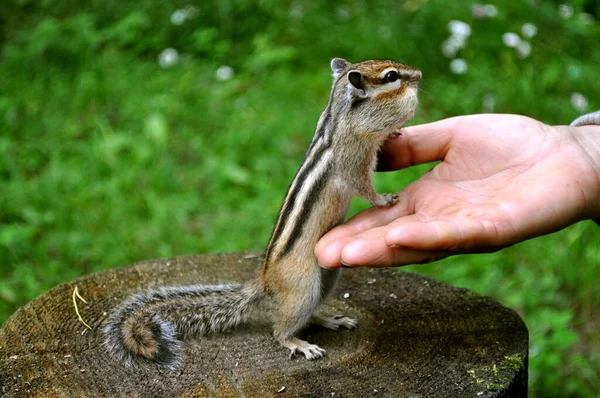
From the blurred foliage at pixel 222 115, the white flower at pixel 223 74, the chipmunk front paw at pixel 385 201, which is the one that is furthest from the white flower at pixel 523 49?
the chipmunk front paw at pixel 385 201

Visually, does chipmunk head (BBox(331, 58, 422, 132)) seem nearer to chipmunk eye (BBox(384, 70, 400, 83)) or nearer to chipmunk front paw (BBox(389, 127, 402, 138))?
chipmunk eye (BBox(384, 70, 400, 83))

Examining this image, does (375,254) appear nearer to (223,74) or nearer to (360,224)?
(360,224)

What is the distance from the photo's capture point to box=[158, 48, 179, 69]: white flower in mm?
6172

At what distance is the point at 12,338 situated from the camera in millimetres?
2486

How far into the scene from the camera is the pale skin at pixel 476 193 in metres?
2.32

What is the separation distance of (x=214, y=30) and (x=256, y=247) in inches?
102

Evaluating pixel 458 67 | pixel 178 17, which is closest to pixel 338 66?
pixel 458 67

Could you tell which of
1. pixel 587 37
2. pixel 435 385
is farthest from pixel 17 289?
pixel 587 37

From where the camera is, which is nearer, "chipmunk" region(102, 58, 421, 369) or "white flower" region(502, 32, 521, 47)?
"chipmunk" region(102, 58, 421, 369)

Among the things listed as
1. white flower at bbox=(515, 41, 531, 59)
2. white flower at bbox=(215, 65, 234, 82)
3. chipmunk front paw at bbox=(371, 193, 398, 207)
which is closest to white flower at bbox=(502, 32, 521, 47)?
white flower at bbox=(515, 41, 531, 59)

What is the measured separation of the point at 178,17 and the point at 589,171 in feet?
14.8

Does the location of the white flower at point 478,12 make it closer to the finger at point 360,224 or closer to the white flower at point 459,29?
the white flower at point 459,29

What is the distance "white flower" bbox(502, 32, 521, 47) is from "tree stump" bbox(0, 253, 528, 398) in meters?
3.46

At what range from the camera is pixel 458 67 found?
584 cm
